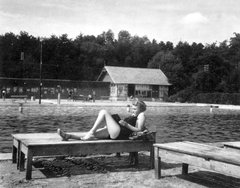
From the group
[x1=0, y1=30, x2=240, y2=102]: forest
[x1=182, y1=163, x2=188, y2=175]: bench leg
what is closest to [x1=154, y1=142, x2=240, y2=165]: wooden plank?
[x1=182, y1=163, x2=188, y2=175]: bench leg

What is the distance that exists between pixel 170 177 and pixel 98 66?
3106 inches

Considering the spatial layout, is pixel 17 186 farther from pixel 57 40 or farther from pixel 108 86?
pixel 57 40

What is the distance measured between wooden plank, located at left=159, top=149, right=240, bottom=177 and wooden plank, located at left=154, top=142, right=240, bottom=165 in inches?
2.8

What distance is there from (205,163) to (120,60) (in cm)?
8810

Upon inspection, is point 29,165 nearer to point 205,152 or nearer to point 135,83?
point 205,152

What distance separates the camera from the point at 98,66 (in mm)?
83938

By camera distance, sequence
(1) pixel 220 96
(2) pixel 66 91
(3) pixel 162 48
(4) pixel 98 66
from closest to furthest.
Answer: (1) pixel 220 96 < (2) pixel 66 91 < (4) pixel 98 66 < (3) pixel 162 48

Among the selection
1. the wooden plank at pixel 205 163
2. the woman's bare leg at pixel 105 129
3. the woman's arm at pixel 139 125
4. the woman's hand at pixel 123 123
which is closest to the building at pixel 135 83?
the woman's arm at pixel 139 125

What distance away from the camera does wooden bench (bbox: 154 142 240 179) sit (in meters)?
4.40

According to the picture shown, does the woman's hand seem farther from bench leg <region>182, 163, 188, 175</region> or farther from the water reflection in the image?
the water reflection

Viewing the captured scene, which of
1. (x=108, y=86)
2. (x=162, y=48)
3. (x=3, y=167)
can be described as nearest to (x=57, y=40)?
(x=108, y=86)

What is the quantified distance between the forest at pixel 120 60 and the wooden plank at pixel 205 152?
174 ft

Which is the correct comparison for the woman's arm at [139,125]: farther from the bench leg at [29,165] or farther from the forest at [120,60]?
the forest at [120,60]

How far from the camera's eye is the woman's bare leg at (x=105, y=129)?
19.8ft
